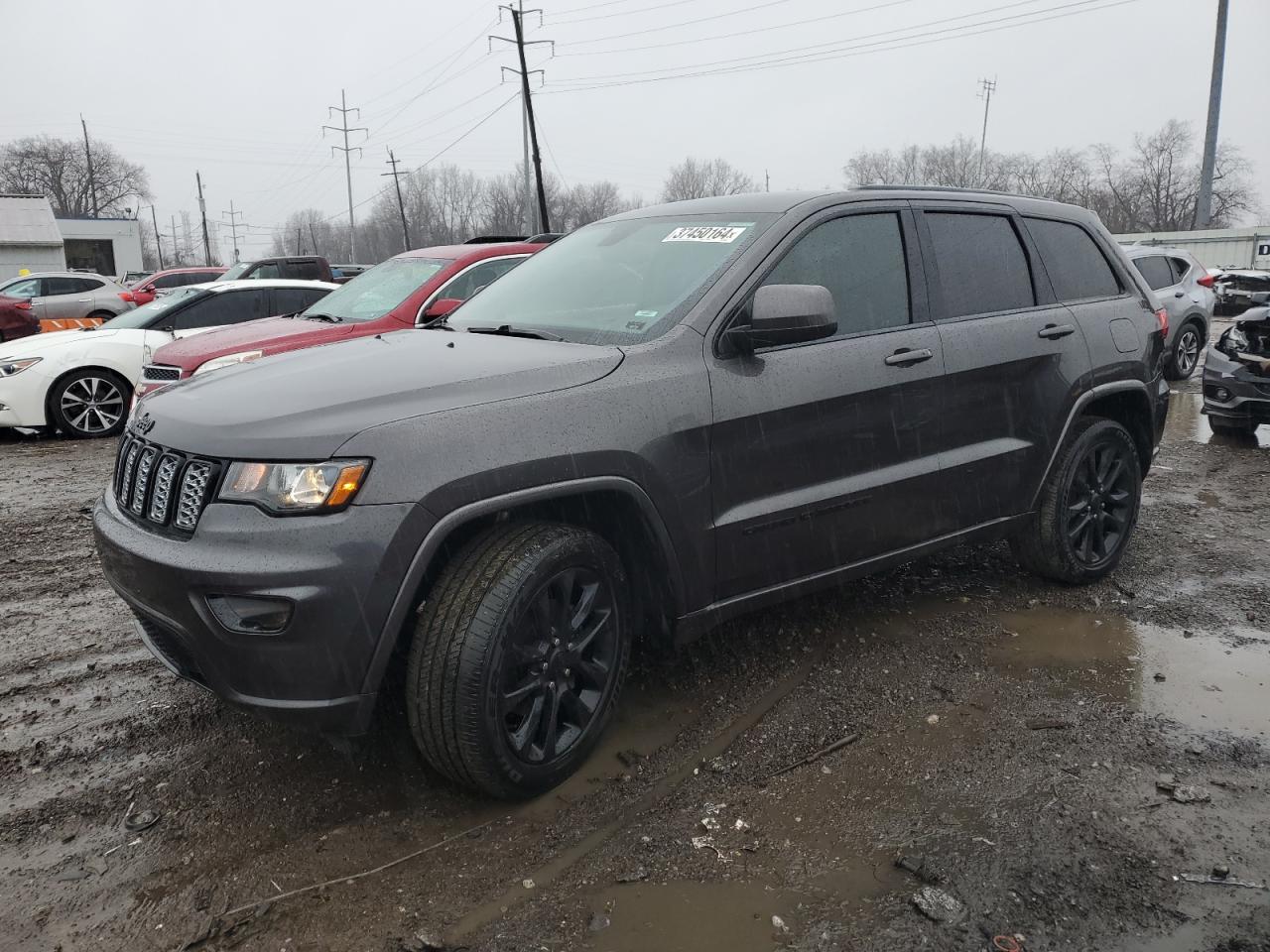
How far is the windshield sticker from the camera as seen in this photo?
11.6ft

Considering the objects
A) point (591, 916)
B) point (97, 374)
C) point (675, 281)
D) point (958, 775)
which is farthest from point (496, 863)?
point (97, 374)

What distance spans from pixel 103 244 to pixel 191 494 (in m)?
69.6

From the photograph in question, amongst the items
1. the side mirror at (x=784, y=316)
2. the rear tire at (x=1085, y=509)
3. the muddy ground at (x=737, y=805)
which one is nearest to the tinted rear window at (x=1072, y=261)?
the rear tire at (x=1085, y=509)

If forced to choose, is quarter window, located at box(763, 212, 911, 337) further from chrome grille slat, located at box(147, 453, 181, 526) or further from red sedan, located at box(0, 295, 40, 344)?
red sedan, located at box(0, 295, 40, 344)

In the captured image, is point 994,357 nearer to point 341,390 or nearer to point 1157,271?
point 341,390

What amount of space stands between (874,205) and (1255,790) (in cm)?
237

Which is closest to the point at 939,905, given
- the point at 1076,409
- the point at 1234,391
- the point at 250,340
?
→ the point at 1076,409

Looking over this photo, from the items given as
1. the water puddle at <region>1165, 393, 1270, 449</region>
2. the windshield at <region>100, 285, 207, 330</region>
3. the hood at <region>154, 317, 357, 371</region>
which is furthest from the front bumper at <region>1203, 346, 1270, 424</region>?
the windshield at <region>100, 285, 207, 330</region>

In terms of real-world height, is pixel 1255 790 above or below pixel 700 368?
below

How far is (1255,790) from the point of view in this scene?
9.80 ft

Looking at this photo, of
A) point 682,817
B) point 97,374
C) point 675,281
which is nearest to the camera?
point 682,817

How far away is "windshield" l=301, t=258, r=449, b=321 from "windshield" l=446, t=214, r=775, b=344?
156 inches

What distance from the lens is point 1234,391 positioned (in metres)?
8.56

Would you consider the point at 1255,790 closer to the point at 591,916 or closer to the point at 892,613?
the point at 892,613
